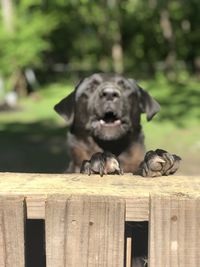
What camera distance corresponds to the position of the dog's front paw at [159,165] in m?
2.75

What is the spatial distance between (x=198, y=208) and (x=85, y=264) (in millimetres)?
494

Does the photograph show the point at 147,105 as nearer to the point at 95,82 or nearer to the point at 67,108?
the point at 95,82

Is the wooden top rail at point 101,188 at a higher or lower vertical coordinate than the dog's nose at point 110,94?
lower

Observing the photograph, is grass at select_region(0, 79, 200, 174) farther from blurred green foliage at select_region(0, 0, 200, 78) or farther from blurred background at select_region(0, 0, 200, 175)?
blurred green foliage at select_region(0, 0, 200, 78)

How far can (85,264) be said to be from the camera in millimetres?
2316

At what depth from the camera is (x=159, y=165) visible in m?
2.80

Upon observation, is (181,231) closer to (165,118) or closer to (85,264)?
(85,264)

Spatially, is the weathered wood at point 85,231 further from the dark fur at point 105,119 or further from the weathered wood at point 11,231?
the dark fur at point 105,119

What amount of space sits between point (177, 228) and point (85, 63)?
39033 mm

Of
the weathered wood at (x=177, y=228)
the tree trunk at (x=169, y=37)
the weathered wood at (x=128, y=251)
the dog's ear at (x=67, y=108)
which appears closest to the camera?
the weathered wood at (x=177, y=228)

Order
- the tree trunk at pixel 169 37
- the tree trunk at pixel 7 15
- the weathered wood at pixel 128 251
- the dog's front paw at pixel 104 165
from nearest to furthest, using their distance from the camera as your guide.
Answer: the weathered wood at pixel 128 251 → the dog's front paw at pixel 104 165 → the tree trunk at pixel 7 15 → the tree trunk at pixel 169 37

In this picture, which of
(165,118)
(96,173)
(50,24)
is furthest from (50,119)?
(96,173)

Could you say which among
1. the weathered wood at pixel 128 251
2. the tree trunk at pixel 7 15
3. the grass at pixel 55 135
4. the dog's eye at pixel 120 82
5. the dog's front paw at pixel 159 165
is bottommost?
the weathered wood at pixel 128 251

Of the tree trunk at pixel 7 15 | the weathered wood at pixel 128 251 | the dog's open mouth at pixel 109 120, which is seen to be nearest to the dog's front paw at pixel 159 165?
the weathered wood at pixel 128 251
